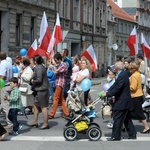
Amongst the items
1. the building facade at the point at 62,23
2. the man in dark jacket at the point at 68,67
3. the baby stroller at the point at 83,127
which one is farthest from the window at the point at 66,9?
the baby stroller at the point at 83,127

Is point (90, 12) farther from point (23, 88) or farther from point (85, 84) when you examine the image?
point (85, 84)

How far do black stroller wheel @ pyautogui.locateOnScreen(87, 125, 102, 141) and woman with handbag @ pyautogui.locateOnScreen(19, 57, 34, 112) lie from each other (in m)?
3.93

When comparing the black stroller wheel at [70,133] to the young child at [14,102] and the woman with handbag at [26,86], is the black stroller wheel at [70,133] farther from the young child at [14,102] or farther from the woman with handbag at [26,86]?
the woman with handbag at [26,86]

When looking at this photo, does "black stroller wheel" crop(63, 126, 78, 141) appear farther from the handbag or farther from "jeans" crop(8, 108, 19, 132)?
the handbag

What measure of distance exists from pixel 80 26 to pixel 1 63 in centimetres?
3012

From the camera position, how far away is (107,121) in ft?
44.8

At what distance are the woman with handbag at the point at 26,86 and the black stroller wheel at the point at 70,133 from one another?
12.2 ft

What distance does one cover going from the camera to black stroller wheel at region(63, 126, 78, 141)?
10422 mm

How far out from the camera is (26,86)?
1423cm

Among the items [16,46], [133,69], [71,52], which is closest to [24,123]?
[133,69]

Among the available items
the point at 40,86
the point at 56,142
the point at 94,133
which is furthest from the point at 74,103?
the point at 40,86

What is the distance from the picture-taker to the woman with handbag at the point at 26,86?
45.8 ft

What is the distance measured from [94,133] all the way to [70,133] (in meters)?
0.53

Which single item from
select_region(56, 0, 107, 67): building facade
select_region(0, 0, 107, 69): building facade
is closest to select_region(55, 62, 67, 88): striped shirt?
select_region(0, 0, 107, 69): building facade
